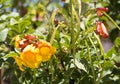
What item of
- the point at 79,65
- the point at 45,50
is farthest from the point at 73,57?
the point at 45,50

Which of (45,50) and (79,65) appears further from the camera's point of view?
(79,65)

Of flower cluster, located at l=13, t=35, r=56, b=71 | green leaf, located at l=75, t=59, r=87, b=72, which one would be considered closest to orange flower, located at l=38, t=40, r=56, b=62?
flower cluster, located at l=13, t=35, r=56, b=71

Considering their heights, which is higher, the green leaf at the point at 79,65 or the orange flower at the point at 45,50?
the orange flower at the point at 45,50

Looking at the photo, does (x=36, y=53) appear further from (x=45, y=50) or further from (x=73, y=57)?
(x=73, y=57)

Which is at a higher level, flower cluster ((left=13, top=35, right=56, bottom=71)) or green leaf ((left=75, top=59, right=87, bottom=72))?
flower cluster ((left=13, top=35, right=56, bottom=71))

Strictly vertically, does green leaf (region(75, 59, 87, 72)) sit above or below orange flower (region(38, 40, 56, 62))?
below

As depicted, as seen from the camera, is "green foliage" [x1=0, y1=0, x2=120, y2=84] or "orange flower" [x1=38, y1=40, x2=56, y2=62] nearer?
"orange flower" [x1=38, y1=40, x2=56, y2=62]

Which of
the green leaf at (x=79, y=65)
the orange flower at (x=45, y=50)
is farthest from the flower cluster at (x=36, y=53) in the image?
the green leaf at (x=79, y=65)

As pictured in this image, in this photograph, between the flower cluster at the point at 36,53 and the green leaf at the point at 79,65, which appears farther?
the green leaf at the point at 79,65

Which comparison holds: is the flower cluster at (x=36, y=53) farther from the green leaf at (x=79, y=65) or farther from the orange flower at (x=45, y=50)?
the green leaf at (x=79, y=65)

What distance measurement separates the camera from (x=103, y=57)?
1.08 meters

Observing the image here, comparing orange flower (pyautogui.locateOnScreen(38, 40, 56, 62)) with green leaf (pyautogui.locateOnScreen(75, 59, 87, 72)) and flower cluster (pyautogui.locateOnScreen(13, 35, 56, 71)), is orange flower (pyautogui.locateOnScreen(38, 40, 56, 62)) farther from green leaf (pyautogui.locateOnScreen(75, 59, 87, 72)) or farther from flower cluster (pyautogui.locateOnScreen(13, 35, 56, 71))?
green leaf (pyautogui.locateOnScreen(75, 59, 87, 72))

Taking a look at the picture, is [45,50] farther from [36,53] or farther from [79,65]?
[79,65]

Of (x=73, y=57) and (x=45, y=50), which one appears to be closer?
(x=45, y=50)
